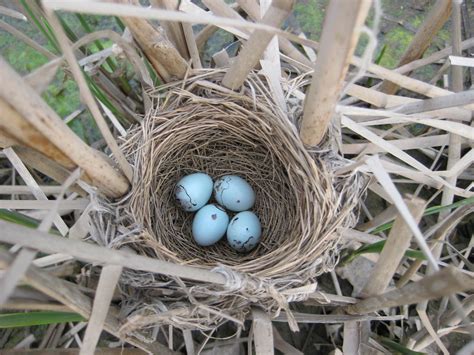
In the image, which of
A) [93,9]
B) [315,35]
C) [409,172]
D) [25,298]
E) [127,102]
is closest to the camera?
[93,9]

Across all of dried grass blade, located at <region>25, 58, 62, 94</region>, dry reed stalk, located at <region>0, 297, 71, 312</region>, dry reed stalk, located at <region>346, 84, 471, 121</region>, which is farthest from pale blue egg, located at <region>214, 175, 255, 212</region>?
dried grass blade, located at <region>25, 58, 62, 94</region>

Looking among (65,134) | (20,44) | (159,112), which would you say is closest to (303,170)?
(159,112)

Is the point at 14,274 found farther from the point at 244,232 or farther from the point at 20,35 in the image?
the point at 244,232

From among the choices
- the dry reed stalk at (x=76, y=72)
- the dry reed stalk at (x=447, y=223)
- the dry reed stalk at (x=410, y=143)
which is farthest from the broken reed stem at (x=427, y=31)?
the dry reed stalk at (x=76, y=72)

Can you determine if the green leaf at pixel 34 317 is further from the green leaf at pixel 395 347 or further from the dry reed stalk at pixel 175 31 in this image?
the green leaf at pixel 395 347

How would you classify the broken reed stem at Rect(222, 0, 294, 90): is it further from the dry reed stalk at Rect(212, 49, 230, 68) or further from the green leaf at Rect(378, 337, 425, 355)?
the green leaf at Rect(378, 337, 425, 355)

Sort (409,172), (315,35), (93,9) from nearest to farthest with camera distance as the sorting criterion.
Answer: (93,9)
(409,172)
(315,35)

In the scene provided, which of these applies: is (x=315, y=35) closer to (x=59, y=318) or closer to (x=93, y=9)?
(x=93, y=9)
